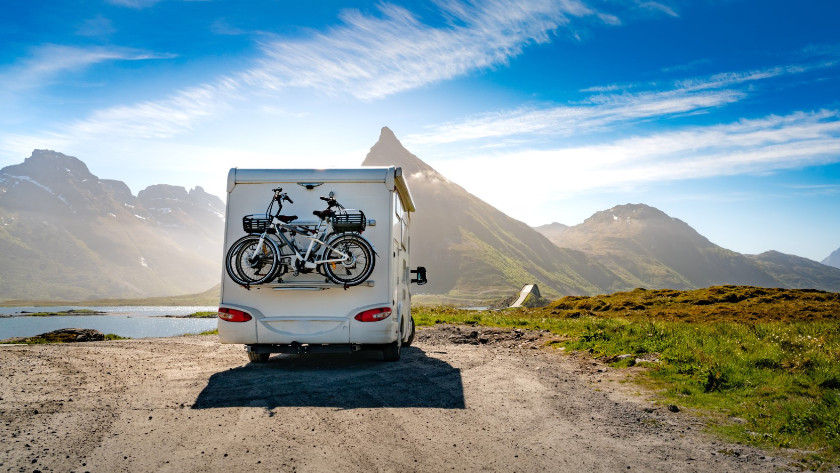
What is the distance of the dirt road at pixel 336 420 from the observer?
5734mm

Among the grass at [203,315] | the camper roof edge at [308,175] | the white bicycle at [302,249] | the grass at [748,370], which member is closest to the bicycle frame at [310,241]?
the white bicycle at [302,249]

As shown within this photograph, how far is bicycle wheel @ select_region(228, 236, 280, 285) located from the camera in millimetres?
11148

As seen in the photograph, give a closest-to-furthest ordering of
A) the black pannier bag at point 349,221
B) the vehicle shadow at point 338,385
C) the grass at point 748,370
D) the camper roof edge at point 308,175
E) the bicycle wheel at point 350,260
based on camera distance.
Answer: the grass at point 748,370, the vehicle shadow at point 338,385, the bicycle wheel at point 350,260, the black pannier bag at point 349,221, the camper roof edge at point 308,175

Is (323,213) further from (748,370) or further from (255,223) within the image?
(748,370)

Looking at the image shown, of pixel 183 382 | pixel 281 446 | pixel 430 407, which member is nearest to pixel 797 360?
pixel 430 407

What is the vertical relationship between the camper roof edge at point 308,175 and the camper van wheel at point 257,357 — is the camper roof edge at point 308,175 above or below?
above

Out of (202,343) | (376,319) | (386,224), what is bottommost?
(202,343)

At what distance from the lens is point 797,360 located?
9.96 metres

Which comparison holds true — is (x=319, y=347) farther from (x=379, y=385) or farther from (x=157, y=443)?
(x=157, y=443)

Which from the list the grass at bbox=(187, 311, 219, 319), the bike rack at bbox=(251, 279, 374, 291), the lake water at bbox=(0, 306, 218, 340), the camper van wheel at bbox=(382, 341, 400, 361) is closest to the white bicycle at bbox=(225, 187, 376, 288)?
the bike rack at bbox=(251, 279, 374, 291)

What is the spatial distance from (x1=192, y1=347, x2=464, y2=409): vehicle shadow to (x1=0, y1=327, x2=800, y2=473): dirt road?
0.04 meters

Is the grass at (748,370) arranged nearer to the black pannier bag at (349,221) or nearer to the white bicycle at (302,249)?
the white bicycle at (302,249)

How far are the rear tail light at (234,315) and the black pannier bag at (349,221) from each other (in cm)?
284

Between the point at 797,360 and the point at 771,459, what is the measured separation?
5.36 metres
